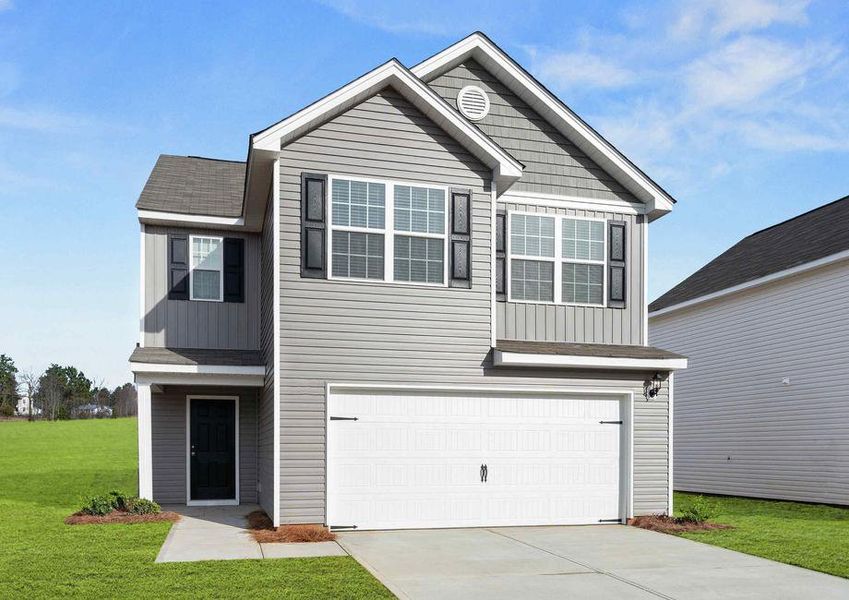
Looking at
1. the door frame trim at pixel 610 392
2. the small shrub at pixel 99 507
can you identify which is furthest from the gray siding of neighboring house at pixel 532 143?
the small shrub at pixel 99 507

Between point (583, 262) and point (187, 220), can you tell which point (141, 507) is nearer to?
point (187, 220)

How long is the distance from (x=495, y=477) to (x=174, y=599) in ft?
20.1

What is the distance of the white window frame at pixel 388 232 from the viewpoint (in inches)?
460

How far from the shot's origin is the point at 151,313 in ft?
47.7

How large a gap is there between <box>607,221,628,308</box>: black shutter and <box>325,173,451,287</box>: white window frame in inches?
122

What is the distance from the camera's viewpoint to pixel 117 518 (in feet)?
40.6

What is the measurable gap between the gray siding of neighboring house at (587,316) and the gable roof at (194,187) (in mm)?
5581

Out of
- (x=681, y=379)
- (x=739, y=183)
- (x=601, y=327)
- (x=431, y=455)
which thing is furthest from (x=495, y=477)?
(x=681, y=379)

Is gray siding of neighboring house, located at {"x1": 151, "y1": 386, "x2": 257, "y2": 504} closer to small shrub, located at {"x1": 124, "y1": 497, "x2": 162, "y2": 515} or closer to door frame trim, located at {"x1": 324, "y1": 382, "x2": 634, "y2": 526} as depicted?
small shrub, located at {"x1": 124, "y1": 497, "x2": 162, "y2": 515}

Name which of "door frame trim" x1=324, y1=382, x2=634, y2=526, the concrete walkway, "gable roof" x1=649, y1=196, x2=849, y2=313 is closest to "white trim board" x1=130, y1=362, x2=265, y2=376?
the concrete walkway

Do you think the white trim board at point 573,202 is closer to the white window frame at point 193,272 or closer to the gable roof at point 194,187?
the gable roof at point 194,187

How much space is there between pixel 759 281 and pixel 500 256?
8201mm

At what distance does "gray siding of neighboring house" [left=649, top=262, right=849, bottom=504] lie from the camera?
1634 cm

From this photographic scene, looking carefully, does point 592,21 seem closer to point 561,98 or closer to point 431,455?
point 561,98
